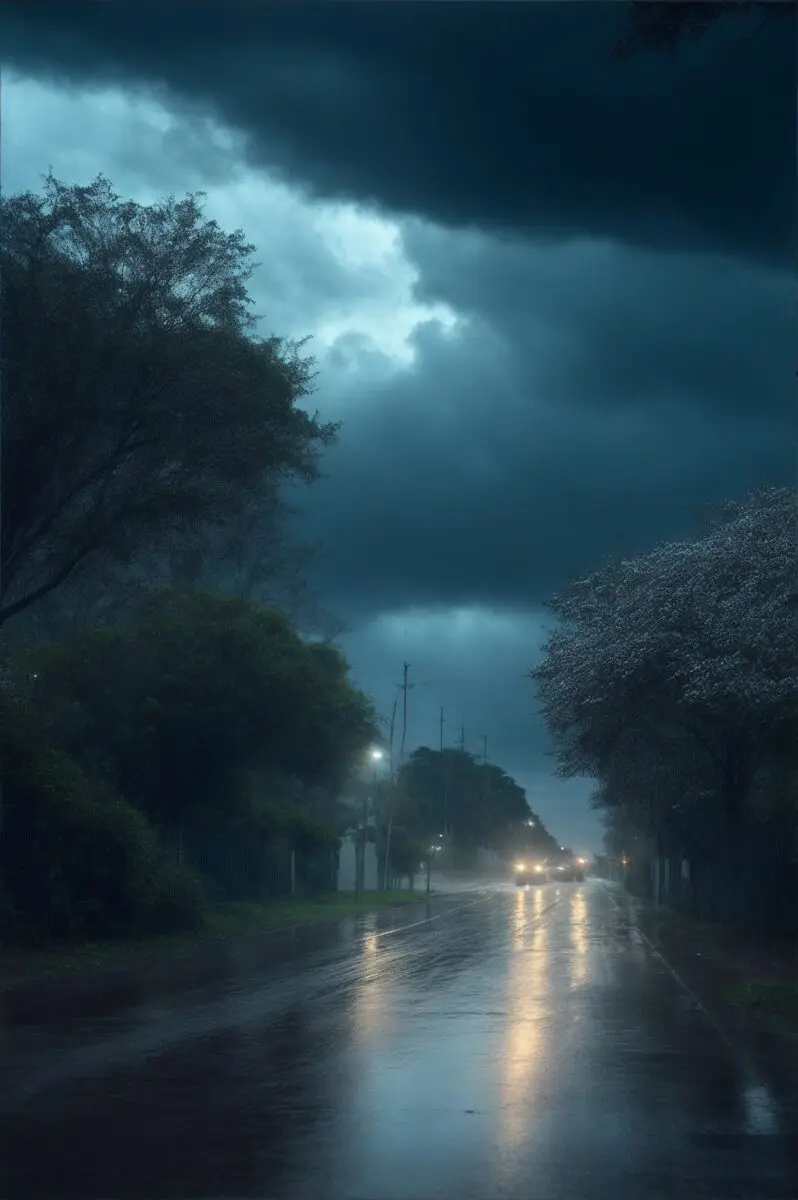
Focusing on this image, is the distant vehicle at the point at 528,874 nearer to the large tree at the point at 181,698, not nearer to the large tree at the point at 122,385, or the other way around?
the large tree at the point at 181,698

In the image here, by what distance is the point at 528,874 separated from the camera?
3767 inches

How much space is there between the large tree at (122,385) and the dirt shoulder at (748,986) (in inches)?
424

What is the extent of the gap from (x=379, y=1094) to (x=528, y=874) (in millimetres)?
86213

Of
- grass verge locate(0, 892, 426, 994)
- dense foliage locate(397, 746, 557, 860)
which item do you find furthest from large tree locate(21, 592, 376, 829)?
dense foliage locate(397, 746, 557, 860)

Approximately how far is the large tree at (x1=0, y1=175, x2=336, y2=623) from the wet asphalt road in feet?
23.7

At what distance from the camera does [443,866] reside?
122688 mm

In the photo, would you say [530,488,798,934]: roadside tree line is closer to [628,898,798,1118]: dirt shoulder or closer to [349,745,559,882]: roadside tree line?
[628,898,798,1118]: dirt shoulder

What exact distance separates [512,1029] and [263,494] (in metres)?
11.7

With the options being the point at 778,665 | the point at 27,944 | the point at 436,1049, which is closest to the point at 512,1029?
the point at 436,1049

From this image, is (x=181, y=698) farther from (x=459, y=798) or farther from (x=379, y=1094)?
(x=459, y=798)

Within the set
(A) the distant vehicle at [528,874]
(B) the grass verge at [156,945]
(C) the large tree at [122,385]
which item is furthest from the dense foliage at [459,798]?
(C) the large tree at [122,385]

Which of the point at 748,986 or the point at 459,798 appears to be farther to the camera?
the point at 459,798

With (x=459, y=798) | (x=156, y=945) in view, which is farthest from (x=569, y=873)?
(x=156, y=945)

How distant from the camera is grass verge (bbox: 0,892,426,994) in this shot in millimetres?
22522
